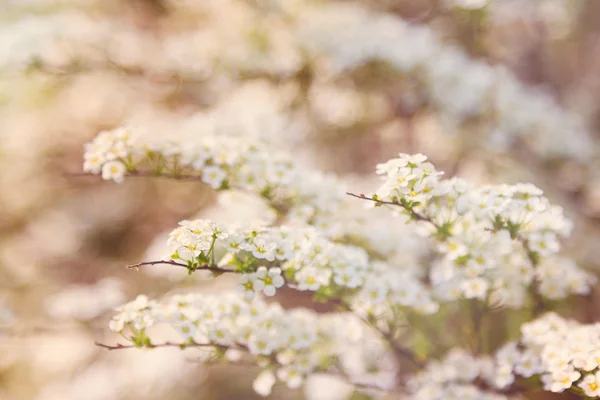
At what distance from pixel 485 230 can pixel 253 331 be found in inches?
29.3

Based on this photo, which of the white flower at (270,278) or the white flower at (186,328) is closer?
the white flower at (270,278)

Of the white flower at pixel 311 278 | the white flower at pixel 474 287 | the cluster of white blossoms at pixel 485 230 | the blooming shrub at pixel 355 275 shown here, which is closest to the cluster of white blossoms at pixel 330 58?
the blooming shrub at pixel 355 275

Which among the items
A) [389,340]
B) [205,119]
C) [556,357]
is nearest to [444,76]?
[205,119]

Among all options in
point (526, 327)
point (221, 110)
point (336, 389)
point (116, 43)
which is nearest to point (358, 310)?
point (526, 327)

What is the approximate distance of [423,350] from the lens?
1.98 meters

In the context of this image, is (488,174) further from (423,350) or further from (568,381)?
(568,381)

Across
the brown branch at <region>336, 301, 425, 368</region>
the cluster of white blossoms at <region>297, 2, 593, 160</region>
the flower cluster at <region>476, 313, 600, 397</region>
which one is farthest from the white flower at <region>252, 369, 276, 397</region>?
the cluster of white blossoms at <region>297, 2, 593, 160</region>

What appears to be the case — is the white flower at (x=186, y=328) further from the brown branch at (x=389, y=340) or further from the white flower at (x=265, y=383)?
the brown branch at (x=389, y=340)

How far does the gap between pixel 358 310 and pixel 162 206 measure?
11.5 feet

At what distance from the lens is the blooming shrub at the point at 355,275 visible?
143 cm

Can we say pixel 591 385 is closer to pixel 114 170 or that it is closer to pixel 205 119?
pixel 114 170

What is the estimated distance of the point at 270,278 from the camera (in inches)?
56.7

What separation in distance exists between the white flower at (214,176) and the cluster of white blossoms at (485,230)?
0.54 metres

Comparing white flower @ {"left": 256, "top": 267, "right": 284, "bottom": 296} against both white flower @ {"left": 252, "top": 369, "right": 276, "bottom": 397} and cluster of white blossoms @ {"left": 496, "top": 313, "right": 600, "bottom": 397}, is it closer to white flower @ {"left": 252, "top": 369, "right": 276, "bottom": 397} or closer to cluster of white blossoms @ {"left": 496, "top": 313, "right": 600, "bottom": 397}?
white flower @ {"left": 252, "top": 369, "right": 276, "bottom": 397}
